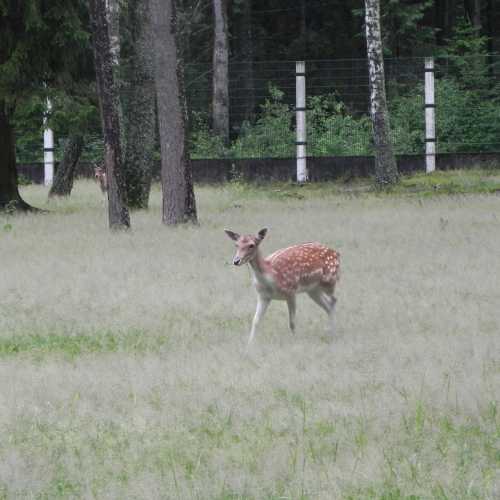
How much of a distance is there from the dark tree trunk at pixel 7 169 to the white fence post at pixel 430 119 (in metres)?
10.5

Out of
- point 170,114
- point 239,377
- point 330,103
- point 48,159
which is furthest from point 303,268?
point 48,159

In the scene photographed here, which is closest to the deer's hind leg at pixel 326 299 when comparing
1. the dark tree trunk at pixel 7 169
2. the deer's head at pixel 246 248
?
the deer's head at pixel 246 248

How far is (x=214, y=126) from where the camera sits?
41250 mm

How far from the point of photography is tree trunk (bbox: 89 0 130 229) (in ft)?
68.8

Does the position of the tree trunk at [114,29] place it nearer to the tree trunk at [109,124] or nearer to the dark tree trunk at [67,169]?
the dark tree trunk at [67,169]

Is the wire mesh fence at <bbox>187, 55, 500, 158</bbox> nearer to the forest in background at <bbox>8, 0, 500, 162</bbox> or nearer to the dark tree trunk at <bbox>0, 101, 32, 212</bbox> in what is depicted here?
the forest in background at <bbox>8, 0, 500, 162</bbox>

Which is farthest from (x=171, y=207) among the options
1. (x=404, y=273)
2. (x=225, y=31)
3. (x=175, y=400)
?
(x=225, y=31)

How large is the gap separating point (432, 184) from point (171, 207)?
8.92 metres

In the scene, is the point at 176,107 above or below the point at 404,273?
above

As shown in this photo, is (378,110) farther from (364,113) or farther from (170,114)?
(170,114)

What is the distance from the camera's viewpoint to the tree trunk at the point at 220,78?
41875mm

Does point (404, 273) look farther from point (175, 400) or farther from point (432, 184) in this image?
point (432, 184)

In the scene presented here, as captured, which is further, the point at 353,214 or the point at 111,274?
the point at 353,214

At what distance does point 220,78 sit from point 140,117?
17.9 metres
